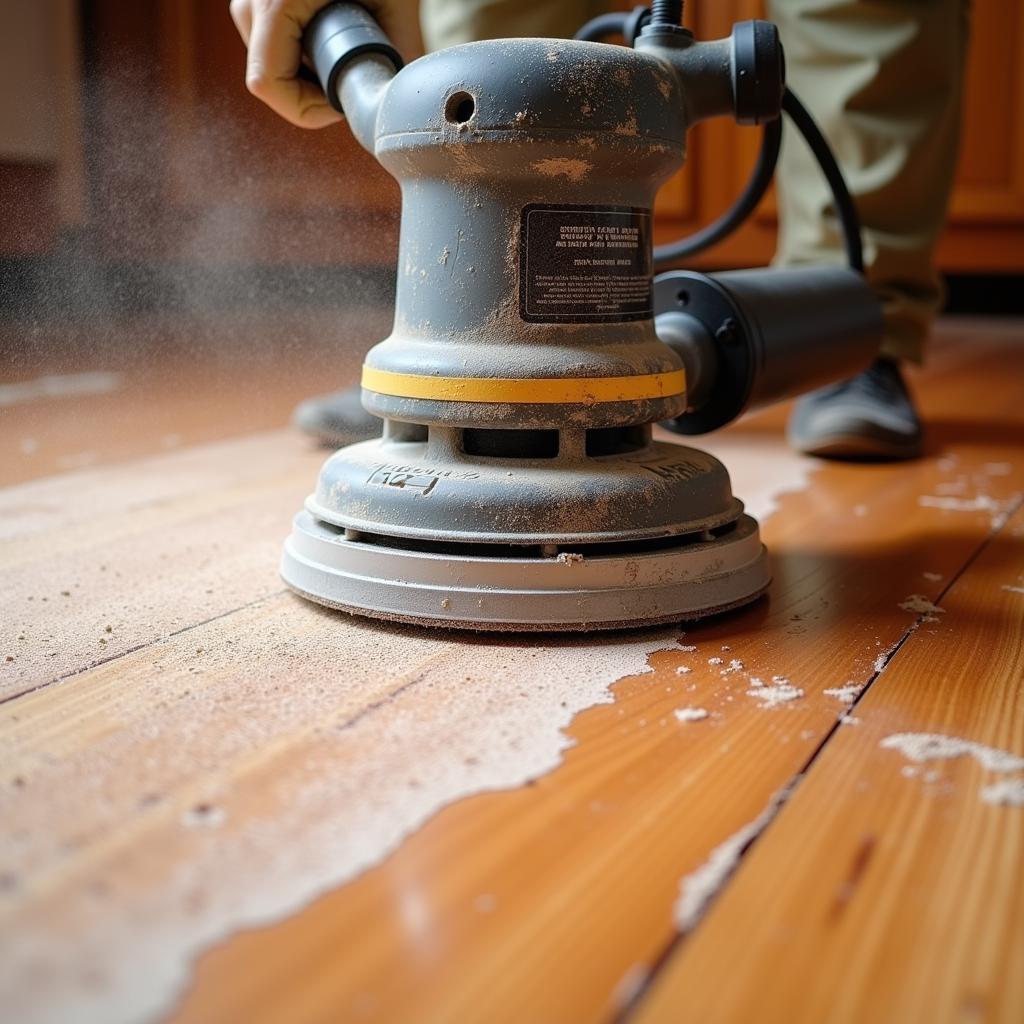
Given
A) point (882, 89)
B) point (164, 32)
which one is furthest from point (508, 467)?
point (882, 89)

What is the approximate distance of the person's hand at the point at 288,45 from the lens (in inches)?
40.5

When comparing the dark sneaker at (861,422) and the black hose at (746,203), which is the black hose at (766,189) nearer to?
the black hose at (746,203)

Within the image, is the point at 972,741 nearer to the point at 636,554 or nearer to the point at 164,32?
the point at 636,554

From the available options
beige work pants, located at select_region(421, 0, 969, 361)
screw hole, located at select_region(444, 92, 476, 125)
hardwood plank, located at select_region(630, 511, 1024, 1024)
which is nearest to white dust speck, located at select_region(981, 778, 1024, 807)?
hardwood plank, located at select_region(630, 511, 1024, 1024)

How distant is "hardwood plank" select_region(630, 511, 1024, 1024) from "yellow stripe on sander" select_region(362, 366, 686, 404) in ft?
0.94

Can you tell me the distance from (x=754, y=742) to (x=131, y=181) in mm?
791

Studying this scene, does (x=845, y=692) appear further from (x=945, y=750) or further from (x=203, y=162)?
(x=203, y=162)

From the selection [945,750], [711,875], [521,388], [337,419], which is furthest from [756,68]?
[337,419]

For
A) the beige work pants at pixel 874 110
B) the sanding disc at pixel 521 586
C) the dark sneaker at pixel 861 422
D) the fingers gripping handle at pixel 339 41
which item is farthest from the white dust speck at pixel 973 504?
the fingers gripping handle at pixel 339 41

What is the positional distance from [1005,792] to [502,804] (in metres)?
0.26

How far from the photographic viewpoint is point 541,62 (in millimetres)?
838

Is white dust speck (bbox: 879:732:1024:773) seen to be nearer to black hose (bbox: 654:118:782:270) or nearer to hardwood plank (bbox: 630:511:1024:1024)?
hardwood plank (bbox: 630:511:1024:1024)

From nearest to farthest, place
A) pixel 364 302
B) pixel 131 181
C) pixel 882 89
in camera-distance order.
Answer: pixel 131 181 < pixel 364 302 < pixel 882 89

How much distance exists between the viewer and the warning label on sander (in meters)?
0.88
